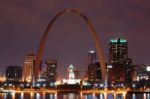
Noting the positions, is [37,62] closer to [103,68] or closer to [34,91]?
[103,68]

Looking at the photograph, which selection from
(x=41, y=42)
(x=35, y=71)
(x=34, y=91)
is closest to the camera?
(x=41, y=42)

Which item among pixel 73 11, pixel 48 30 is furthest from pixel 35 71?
pixel 73 11

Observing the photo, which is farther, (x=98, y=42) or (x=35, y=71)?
(x=35, y=71)

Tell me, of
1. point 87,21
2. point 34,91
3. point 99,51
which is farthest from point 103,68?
point 34,91

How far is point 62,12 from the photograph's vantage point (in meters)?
126

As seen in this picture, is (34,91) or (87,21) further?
(34,91)

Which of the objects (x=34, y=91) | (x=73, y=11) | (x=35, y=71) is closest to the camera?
(x=73, y=11)

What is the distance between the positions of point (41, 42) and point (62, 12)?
12.8 metres

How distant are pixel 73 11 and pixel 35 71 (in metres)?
30.5

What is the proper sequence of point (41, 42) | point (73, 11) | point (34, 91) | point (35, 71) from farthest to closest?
point (34, 91), point (35, 71), point (41, 42), point (73, 11)

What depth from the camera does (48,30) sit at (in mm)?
131500

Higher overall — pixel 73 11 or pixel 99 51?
pixel 73 11

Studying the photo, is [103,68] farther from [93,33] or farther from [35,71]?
[35,71]

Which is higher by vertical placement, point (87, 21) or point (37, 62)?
point (87, 21)
